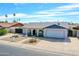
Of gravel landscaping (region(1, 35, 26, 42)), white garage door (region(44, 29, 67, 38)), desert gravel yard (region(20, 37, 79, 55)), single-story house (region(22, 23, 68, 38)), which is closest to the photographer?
desert gravel yard (region(20, 37, 79, 55))

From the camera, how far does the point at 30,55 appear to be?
59.8 ft

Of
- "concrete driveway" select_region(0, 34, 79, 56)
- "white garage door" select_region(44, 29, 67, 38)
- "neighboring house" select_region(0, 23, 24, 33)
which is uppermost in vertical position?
"neighboring house" select_region(0, 23, 24, 33)

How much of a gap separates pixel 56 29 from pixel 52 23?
54.5 inches

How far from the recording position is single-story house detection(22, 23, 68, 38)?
2762 cm

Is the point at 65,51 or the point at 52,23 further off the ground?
the point at 52,23

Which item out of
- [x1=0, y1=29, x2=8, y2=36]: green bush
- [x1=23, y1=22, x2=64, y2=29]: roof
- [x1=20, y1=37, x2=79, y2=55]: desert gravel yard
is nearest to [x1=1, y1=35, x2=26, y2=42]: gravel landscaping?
[x1=0, y1=29, x2=8, y2=36]: green bush

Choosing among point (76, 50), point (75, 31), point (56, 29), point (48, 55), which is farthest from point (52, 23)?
point (48, 55)

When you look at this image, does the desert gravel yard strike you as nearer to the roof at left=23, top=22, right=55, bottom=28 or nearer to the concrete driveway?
the concrete driveway

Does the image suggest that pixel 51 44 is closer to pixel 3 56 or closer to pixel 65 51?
pixel 65 51

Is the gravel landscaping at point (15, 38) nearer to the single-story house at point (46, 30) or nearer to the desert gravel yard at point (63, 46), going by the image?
the single-story house at point (46, 30)

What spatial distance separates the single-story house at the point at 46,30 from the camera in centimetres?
2762

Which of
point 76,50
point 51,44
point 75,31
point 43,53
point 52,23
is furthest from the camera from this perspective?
point 52,23

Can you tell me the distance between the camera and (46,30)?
2931 centimetres

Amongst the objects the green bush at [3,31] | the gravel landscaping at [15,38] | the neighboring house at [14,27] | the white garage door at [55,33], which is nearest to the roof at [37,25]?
the white garage door at [55,33]
